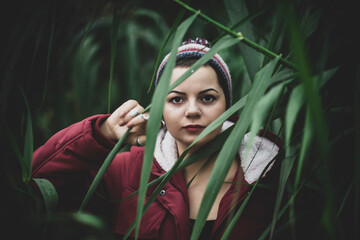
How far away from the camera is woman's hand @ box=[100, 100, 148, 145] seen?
0.59 m

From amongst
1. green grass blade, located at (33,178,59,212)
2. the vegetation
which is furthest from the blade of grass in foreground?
green grass blade, located at (33,178,59,212)

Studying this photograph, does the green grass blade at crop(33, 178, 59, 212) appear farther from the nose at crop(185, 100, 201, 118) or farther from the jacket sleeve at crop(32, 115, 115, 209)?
the nose at crop(185, 100, 201, 118)

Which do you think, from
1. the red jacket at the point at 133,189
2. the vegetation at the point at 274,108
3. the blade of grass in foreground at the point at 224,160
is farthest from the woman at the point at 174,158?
the blade of grass in foreground at the point at 224,160

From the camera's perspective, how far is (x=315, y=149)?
1.39 feet

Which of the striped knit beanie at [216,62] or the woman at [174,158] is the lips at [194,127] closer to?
the woman at [174,158]

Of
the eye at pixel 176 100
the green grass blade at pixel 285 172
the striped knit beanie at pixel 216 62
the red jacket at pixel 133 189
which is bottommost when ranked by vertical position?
the red jacket at pixel 133 189

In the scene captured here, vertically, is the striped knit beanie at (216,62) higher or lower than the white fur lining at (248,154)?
higher

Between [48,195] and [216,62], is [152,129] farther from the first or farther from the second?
[216,62]

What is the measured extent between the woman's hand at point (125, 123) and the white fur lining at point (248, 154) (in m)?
0.09

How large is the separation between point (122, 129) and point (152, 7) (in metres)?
0.80

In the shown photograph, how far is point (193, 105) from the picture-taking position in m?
0.56

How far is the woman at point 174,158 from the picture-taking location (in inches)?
22.5

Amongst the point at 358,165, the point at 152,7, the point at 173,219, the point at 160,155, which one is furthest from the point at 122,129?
the point at 152,7

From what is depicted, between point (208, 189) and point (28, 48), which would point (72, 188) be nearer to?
point (28, 48)
